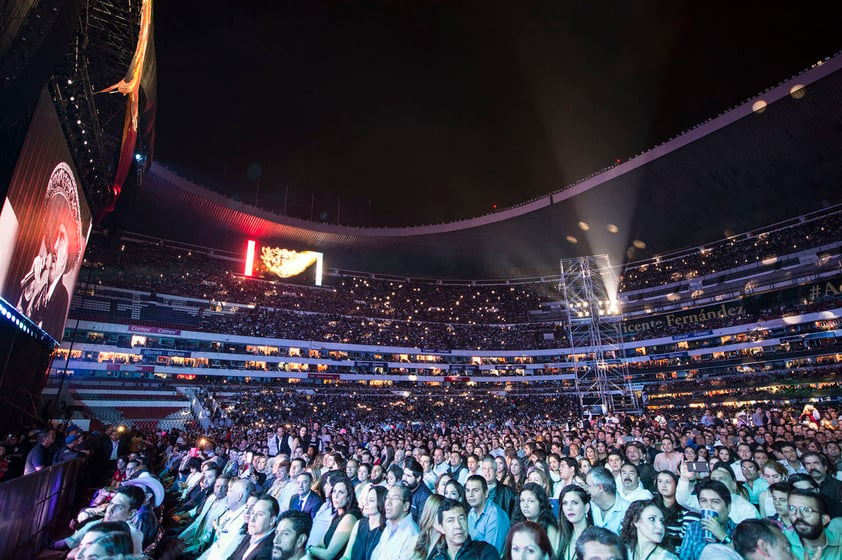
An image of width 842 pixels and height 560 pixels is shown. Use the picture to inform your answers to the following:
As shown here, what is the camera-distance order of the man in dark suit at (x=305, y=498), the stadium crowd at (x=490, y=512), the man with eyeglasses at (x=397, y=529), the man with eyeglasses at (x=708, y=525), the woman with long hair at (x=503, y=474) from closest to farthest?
the stadium crowd at (x=490, y=512), the man with eyeglasses at (x=708, y=525), the man with eyeglasses at (x=397, y=529), the man in dark suit at (x=305, y=498), the woman with long hair at (x=503, y=474)

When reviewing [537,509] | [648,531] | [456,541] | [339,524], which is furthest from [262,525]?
[648,531]

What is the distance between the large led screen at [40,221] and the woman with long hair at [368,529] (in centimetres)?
1022

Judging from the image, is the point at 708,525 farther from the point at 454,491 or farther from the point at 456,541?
the point at 454,491

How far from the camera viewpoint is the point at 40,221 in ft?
39.5

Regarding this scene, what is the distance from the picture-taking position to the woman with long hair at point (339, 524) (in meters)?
5.18

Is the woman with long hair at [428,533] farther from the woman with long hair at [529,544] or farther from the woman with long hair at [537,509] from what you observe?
the woman with long hair at [529,544]

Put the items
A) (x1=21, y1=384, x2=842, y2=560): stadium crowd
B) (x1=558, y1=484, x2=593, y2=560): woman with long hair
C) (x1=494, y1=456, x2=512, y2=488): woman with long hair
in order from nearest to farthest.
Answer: (x1=21, y1=384, x2=842, y2=560): stadium crowd, (x1=558, y1=484, x2=593, y2=560): woman with long hair, (x1=494, y1=456, x2=512, y2=488): woman with long hair

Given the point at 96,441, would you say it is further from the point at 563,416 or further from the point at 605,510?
the point at 563,416

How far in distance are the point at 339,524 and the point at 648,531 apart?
11.0 feet

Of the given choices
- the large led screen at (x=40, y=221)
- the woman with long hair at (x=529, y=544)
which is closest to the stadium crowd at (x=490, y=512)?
the woman with long hair at (x=529, y=544)

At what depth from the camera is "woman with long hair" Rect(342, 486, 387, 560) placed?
16.4 ft

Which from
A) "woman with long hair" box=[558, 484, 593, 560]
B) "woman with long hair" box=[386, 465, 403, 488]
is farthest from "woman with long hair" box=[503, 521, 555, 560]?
"woman with long hair" box=[386, 465, 403, 488]

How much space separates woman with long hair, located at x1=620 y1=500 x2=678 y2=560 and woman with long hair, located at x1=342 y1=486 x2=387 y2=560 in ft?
8.55

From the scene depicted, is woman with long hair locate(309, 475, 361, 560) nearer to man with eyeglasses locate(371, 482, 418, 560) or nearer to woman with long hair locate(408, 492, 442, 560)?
man with eyeglasses locate(371, 482, 418, 560)
